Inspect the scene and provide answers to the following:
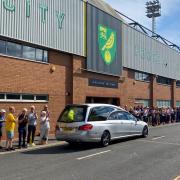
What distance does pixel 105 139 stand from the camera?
54.1 feet

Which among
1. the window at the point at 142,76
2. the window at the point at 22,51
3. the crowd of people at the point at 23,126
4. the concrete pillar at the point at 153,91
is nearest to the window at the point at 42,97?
the window at the point at 22,51

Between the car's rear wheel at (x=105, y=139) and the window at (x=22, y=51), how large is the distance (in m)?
6.27

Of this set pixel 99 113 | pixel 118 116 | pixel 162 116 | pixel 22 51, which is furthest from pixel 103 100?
pixel 99 113

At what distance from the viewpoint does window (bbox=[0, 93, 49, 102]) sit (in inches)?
749

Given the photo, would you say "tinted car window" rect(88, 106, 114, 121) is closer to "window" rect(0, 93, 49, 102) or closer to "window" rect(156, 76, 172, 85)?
"window" rect(0, 93, 49, 102)

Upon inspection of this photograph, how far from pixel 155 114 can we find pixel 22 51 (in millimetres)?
15148

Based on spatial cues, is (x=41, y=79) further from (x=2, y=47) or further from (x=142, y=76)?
(x=142, y=76)

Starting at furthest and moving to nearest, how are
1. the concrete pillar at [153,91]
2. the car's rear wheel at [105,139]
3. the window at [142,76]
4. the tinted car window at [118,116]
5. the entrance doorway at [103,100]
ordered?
the concrete pillar at [153,91], the window at [142,76], the entrance doorway at [103,100], the tinted car window at [118,116], the car's rear wheel at [105,139]

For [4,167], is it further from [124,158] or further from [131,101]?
[131,101]

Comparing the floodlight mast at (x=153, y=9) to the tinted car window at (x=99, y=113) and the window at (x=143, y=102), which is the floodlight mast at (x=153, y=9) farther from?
the tinted car window at (x=99, y=113)

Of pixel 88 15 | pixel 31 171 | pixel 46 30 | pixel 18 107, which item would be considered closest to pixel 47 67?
pixel 46 30

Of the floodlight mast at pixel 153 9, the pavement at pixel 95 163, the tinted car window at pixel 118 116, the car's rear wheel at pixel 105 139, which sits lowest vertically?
the pavement at pixel 95 163

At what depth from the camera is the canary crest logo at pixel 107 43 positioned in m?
27.2

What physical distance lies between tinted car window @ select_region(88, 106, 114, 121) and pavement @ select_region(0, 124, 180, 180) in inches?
45.5
